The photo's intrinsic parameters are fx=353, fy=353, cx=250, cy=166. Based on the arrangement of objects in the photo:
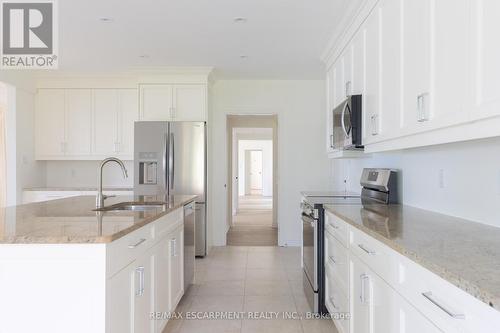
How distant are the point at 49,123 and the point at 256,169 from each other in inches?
472

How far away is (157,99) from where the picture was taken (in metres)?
4.84

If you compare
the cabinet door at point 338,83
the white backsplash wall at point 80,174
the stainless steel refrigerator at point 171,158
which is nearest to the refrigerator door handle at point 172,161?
the stainless steel refrigerator at point 171,158

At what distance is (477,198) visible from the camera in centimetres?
177

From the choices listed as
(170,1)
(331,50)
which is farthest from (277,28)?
(170,1)

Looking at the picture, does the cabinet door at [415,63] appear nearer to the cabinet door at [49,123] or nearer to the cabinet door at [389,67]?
the cabinet door at [389,67]

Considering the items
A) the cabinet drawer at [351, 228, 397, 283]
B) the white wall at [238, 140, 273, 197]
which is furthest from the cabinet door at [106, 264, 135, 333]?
the white wall at [238, 140, 273, 197]

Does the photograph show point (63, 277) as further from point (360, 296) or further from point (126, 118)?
point (126, 118)

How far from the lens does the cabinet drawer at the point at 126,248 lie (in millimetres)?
1470

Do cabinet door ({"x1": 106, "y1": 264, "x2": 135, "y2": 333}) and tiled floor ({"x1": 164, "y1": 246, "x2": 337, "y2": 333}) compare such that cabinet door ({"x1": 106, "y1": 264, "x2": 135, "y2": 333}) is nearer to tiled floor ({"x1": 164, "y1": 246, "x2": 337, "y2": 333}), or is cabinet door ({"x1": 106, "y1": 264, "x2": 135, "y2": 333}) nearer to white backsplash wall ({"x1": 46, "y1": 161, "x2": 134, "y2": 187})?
tiled floor ({"x1": 164, "y1": 246, "x2": 337, "y2": 333})

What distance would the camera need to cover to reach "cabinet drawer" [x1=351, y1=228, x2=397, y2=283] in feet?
4.55

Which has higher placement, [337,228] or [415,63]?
[415,63]

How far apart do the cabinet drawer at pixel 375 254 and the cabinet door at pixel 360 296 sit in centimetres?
6

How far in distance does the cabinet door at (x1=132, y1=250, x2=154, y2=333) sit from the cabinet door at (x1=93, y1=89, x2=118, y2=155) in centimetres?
357

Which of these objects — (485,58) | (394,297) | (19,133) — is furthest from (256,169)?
(485,58)
